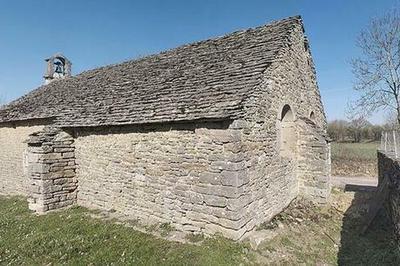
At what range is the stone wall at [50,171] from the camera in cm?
923

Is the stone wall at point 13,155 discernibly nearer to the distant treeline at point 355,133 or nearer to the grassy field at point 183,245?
the grassy field at point 183,245

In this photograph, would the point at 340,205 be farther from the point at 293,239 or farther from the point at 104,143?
the point at 104,143

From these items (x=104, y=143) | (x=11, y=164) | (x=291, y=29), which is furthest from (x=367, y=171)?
(x=11, y=164)

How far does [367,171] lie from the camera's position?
2019 cm

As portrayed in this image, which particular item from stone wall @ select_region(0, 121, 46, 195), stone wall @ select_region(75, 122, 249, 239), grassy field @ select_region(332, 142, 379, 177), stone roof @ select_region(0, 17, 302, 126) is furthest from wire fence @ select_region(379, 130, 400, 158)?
stone wall @ select_region(0, 121, 46, 195)

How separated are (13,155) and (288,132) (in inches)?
502

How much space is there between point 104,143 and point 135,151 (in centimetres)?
154

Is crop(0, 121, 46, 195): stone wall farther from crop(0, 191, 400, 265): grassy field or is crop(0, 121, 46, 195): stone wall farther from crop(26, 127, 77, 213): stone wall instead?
crop(0, 191, 400, 265): grassy field

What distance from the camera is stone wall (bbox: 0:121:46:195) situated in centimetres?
1330

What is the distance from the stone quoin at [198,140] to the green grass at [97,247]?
2.42 feet

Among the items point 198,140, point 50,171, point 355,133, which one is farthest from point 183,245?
point 355,133

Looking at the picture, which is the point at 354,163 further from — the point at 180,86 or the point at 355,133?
the point at 180,86

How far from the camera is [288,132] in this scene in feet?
32.5

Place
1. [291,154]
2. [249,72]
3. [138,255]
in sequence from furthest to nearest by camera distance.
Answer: [291,154], [249,72], [138,255]
